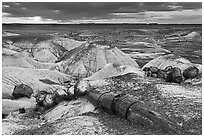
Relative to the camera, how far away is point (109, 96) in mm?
12797


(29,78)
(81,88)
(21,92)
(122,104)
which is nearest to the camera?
(122,104)

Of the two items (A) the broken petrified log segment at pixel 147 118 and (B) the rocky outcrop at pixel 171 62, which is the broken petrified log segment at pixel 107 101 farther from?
(B) the rocky outcrop at pixel 171 62

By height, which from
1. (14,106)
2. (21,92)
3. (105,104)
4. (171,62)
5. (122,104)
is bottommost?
(14,106)

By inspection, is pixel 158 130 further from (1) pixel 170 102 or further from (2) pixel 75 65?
(2) pixel 75 65

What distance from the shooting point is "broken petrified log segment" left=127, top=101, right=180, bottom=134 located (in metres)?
9.87

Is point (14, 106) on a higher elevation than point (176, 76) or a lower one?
lower

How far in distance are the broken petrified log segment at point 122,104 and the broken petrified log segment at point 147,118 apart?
0.58ft

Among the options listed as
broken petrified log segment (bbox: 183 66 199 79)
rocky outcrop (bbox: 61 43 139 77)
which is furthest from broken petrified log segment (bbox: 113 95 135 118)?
rocky outcrop (bbox: 61 43 139 77)

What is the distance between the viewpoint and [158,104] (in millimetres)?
11922

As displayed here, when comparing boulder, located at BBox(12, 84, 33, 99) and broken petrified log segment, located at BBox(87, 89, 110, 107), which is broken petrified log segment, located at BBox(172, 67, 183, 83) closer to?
broken petrified log segment, located at BBox(87, 89, 110, 107)

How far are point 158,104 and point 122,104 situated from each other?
1.35 m

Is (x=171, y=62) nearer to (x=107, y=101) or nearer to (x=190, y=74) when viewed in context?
Result: (x=190, y=74)

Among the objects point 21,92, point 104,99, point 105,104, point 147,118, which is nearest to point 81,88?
point 104,99

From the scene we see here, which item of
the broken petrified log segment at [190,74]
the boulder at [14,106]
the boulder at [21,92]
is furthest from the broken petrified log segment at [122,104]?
the boulder at [21,92]
